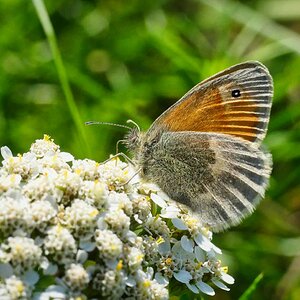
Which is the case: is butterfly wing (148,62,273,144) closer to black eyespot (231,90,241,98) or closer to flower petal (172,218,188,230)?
black eyespot (231,90,241,98)

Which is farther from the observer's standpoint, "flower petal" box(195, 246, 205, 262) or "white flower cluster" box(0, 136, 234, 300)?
"flower petal" box(195, 246, 205, 262)

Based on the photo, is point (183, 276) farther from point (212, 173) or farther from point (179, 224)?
point (212, 173)

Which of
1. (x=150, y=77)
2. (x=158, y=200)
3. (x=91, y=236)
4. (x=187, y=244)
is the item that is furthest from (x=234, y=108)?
(x=150, y=77)

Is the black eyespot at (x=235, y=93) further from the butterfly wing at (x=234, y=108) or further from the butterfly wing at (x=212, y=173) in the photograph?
the butterfly wing at (x=212, y=173)

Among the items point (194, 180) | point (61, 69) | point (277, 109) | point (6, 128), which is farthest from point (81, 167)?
point (277, 109)

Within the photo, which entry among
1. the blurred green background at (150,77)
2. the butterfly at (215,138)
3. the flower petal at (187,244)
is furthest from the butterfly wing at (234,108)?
the blurred green background at (150,77)

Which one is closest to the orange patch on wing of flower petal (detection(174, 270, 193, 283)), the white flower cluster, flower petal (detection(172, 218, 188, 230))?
the white flower cluster
